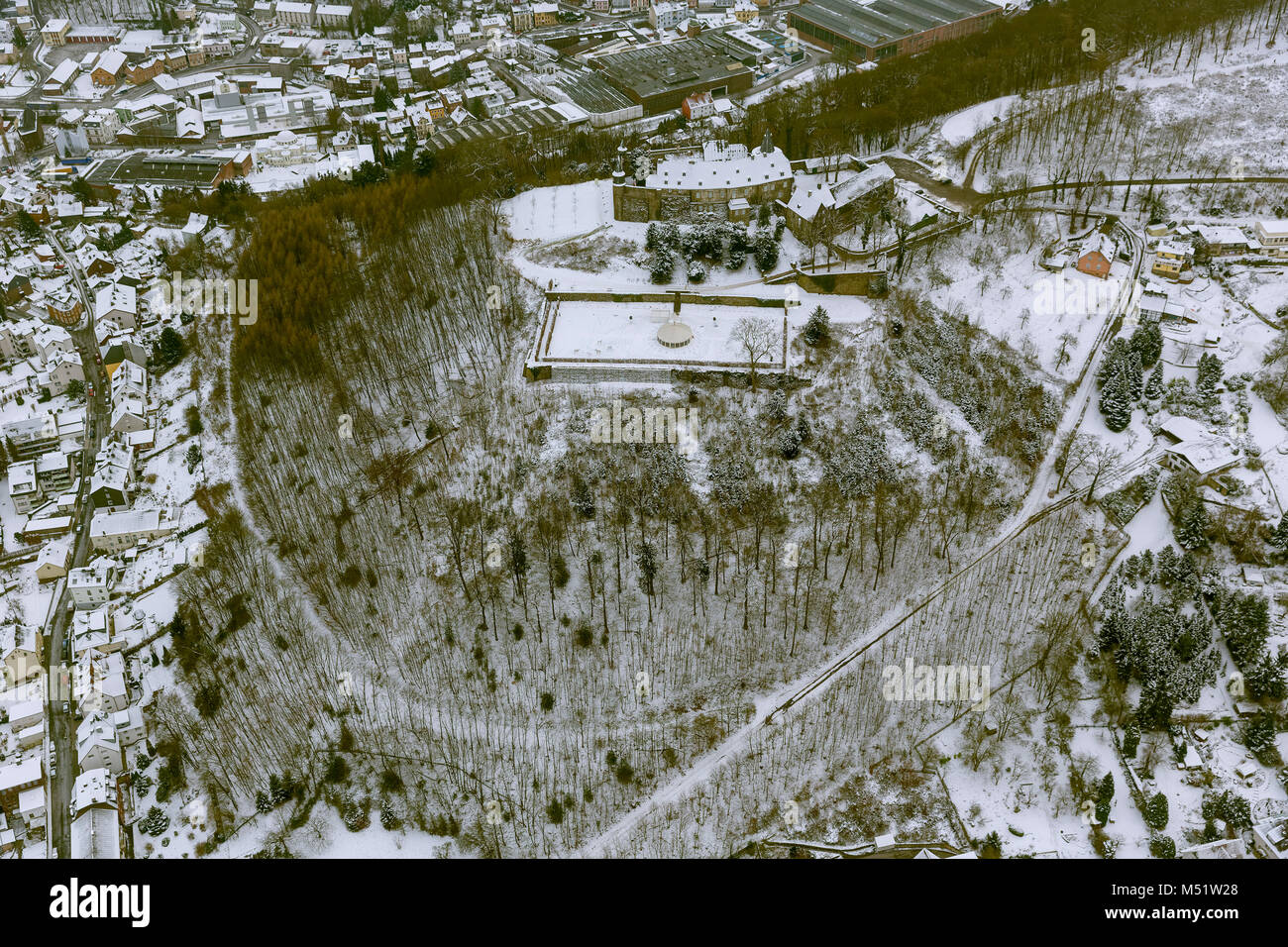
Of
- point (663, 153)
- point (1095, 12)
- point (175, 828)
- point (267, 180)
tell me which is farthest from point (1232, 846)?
point (267, 180)

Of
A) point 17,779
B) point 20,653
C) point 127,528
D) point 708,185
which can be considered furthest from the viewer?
point 708,185

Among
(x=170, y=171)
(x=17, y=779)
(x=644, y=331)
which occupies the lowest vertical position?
(x=17, y=779)

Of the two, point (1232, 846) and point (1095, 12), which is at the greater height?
point (1095, 12)

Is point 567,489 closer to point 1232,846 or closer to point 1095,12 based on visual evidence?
point 1232,846

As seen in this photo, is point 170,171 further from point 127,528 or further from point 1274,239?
point 1274,239

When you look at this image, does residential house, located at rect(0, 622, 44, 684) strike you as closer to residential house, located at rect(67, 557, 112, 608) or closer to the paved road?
the paved road

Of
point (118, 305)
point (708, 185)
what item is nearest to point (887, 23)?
point (708, 185)
